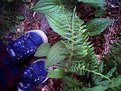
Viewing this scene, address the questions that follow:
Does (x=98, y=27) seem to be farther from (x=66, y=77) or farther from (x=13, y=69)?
(x=13, y=69)

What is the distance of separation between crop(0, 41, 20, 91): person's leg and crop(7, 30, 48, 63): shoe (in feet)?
0.25

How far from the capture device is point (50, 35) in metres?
2.47

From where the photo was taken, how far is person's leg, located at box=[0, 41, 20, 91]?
2.22 meters

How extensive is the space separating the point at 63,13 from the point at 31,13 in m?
0.84

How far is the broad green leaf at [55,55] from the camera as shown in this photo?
75.3 inches

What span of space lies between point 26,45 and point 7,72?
0.37 m

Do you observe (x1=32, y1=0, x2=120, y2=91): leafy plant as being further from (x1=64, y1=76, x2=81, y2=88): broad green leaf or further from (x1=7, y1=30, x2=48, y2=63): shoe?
(x1=7, y1=30, x2=48, y2=63): shoe

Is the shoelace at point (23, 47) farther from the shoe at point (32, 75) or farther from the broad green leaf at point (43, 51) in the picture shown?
the broad green leaf at point (43, 51)

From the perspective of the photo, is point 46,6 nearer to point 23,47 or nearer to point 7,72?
point 23,47

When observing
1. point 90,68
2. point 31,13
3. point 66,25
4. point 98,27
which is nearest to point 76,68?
point 90,68

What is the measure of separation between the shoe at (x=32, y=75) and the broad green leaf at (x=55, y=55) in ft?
1.34

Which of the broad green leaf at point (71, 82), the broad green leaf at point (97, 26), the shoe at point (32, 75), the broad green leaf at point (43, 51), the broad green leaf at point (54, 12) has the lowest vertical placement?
the shoe at point (32, 75)

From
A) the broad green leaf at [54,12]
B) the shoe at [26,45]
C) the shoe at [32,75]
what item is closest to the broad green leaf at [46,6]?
the broad green leaf at [54,12]

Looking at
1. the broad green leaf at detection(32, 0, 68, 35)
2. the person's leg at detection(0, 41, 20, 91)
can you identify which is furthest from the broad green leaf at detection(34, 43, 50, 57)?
the person's leg at detection(0, 41, 20, 91)
